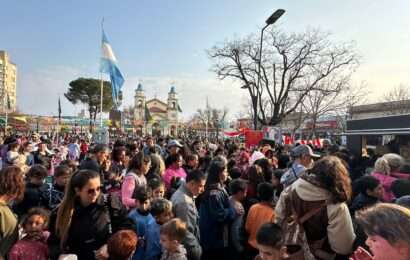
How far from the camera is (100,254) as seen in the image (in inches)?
114

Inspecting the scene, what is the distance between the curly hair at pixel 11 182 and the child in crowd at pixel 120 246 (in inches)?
49.1

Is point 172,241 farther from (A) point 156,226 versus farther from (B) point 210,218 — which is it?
(B) point 210,218

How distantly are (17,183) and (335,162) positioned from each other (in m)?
3.04

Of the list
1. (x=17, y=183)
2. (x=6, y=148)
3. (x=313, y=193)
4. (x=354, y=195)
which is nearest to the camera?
(x=313, y=193)

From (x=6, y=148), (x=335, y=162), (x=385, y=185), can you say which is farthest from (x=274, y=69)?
(x=335, y=162)

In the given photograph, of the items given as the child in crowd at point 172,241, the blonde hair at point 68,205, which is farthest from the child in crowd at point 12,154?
the child in crowd at point 172,241

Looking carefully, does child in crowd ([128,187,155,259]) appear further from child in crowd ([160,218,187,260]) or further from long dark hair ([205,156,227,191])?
long dark hair ([205,156,227,191])

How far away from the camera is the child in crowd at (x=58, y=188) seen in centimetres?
424

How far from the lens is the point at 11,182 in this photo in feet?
11.1

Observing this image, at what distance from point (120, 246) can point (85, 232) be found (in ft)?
1.29

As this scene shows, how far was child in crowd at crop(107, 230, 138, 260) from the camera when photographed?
283cm

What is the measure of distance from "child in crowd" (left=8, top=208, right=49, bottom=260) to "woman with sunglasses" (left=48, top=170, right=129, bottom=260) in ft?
0.29

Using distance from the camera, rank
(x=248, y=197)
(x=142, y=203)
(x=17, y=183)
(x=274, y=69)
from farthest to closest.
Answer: (x=274, y=69)
(x=248, y=197)
(x=142, y=203)
(x=17, y=183)

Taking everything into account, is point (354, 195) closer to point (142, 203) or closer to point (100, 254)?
point (142, 203)
